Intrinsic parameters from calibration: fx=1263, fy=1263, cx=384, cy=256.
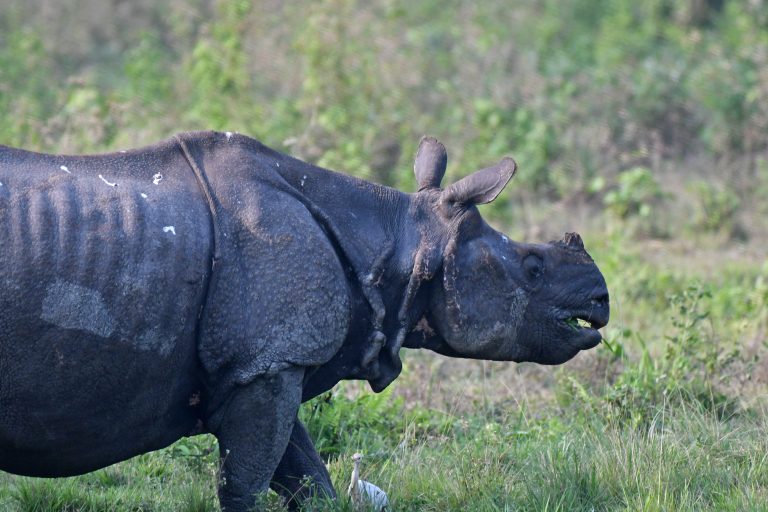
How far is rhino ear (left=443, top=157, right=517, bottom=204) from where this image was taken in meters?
5.46

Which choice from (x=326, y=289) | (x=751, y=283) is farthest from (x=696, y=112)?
(x=326, y=289)

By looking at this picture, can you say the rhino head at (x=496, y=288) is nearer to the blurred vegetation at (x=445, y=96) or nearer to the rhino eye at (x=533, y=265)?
the rhino eye at (x=533, y=265)

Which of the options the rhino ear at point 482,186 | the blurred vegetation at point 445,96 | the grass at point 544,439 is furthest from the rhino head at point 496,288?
the blurred vegetation at point 445,96

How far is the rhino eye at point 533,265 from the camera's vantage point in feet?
18.4

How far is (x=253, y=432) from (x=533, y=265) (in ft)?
4.87

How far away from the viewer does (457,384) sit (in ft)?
25.3

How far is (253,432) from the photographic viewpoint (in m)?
5.00

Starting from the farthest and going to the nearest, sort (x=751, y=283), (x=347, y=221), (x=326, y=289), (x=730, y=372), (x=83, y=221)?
(x=751, y=283)
(x=730, y=372)
(x=347, y=221)
(x=326, y=289)
(x=83, y=221)

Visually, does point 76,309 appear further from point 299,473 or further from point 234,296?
point 299,473

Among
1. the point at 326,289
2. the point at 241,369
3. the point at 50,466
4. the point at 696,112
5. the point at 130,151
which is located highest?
the point at 696,112

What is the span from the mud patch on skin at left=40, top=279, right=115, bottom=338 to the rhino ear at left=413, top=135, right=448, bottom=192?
5.62 feet

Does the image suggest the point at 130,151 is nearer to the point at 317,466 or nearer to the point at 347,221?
the point at 347,221

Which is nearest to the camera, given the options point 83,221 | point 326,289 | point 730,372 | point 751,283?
point 83,221

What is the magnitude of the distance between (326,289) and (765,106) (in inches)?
348
